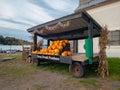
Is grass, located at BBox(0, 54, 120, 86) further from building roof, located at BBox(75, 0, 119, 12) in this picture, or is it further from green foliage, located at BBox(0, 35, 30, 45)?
green foliage, located at BBox(0, 35, 30, 45)

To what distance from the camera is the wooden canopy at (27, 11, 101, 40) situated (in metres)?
7.17

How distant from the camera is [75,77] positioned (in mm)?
7180

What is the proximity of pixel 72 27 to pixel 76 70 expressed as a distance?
110 inches

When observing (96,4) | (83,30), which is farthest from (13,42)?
(83,30)

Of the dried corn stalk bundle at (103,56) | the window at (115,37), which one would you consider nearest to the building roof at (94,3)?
the window at (115,37)

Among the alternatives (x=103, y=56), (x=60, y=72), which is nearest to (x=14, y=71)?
(x=60, y=72)

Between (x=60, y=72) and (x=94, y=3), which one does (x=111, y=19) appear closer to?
(x=94, y=3)

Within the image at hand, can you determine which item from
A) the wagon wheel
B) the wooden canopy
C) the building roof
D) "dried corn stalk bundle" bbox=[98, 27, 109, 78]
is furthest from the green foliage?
"dried corn stalk bundle" bbox=[98, 27, 109, 78]

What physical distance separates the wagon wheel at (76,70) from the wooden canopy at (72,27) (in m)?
1.64

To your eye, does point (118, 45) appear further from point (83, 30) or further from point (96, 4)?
point (83, 30)

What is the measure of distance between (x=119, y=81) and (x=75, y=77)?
1842mm

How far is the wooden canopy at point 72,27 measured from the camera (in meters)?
7.17

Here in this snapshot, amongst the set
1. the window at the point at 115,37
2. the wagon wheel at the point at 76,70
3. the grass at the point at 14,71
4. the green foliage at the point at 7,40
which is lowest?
the grass at the point at 14,71

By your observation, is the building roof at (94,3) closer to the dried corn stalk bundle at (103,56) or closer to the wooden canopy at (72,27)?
the wooden canopy at (72,27)
